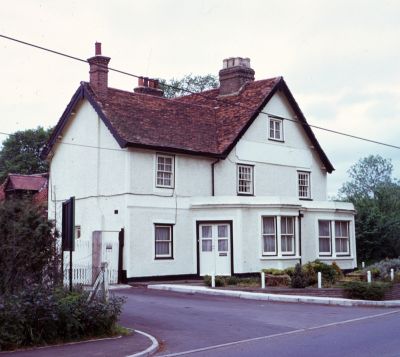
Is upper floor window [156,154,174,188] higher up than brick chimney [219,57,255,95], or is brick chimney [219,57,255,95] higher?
brick chimney [219,57,255,95]

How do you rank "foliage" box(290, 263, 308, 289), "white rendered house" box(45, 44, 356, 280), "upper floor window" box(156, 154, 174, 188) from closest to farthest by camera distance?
1. "foliage" box(290, 263, 308, 289)
2. "white rendered house" box(45, 44, 356, 280)
3. "upper floor window" box(156, 154, 174, 188)

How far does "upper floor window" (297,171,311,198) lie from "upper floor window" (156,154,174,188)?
897 cm

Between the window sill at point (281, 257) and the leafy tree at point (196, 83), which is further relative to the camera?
the leafy tree at point (196, 83)

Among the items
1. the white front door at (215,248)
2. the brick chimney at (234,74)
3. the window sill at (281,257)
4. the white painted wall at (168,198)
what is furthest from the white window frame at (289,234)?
the brick chimney at (234,74)

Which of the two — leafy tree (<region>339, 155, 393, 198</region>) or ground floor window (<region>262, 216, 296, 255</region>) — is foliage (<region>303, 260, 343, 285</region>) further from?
Answer: leafy tree (<region>339, 155, 393, 198</region>)

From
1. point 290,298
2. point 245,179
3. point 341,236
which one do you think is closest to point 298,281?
point 290,298

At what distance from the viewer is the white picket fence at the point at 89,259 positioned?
24562mm

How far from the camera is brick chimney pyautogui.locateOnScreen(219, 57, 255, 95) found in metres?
Result: 34.1

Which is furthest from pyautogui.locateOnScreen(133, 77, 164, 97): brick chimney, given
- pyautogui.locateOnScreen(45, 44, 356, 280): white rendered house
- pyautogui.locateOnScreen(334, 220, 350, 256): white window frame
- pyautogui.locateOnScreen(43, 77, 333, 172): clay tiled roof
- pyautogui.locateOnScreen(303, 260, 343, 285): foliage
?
pyautogui.locateOnScreen(303, 260, 343, 285): foliage

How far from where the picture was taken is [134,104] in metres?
29.6

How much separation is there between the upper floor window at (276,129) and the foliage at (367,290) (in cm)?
1377

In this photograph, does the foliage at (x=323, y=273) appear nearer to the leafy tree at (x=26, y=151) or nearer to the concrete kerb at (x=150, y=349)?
the concrete kerb at (x=150, y=349)

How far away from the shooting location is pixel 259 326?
49.0 ft

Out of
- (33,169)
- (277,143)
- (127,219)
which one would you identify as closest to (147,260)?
(127,219)
